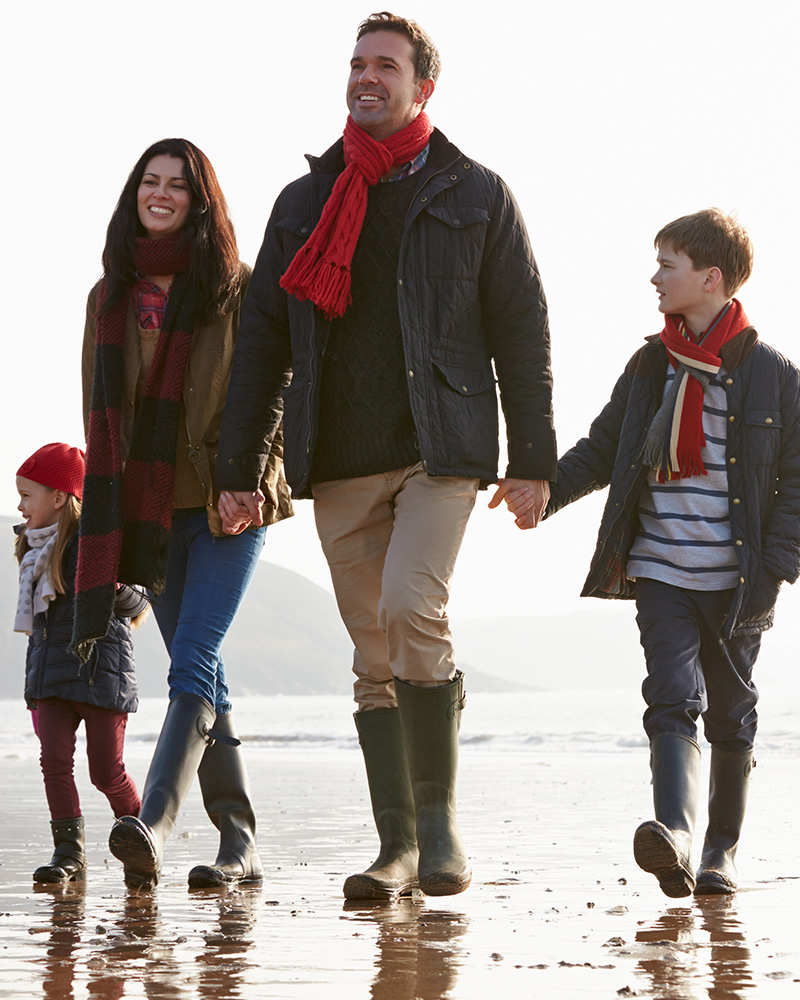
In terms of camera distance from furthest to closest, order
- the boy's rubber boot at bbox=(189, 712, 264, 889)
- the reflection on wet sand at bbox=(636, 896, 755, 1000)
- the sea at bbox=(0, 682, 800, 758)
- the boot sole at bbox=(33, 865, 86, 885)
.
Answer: the sea at bbox=(0, 682, 800, 758)
the boot sole at bbox=(33, 865, 86, 885)
the boy's rubber boot at bbox=(189, 712, 264, 889)
the reflection on wet sand at bbox=(636, 896, 755, 1000)

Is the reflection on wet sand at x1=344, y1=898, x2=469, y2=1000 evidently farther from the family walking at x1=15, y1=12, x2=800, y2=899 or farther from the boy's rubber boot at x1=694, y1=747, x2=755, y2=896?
the boy's rubber boot at x1=694, y1=747, x2=755, y2=896

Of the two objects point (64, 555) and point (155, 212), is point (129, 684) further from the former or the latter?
point (155, 212)

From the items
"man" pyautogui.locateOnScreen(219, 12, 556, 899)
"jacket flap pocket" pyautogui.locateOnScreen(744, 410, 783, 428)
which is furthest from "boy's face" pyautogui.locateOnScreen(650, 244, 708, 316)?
"man" pyautogui.locateOnScreen(219, 12, 556, 899)

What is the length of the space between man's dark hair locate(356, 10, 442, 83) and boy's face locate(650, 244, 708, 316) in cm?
89

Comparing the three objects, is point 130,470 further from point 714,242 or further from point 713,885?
point 713,885

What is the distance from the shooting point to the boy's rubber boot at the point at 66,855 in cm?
419

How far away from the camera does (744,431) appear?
3.73 m

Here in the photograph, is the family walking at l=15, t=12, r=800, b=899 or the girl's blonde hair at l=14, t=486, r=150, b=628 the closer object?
the family walking at l=15, t=12, r=800, b=899

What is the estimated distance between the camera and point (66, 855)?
4344 millimetres

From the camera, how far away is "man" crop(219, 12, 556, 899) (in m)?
3.33

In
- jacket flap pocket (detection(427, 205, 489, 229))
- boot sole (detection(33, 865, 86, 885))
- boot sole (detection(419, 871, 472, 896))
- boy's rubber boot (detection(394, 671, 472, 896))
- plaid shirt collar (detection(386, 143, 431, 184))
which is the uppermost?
plaid shirt collar (detection(386, 143, 431, 184))

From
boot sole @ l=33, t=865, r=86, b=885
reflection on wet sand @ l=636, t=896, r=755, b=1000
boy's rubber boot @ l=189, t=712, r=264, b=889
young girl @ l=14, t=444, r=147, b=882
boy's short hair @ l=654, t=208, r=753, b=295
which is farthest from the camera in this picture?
young girl @ l=14, t=444, r=147, b=882

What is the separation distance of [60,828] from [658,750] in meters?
2.10

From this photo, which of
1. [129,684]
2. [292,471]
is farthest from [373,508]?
[129,684]
